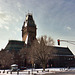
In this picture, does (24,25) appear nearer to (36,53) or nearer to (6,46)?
(6,46)

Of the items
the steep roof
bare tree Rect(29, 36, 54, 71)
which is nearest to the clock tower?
the steep roof

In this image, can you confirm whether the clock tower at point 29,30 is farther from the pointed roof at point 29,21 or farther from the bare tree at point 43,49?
the bare tree at point 43,49

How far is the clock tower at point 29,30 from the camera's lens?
88.1 metres

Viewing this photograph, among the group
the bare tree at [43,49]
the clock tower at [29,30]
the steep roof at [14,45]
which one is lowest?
the bare tree at [43,49]

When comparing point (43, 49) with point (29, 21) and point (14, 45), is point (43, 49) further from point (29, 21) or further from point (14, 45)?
point (29, 21)

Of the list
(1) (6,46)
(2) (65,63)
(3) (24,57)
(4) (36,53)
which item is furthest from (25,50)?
(2) (65,63)

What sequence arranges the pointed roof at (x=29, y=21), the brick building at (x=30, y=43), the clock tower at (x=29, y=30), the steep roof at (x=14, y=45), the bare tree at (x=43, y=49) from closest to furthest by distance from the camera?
the bare tree at (x=43, y=49), the steep roof at (x=14, y=45), the brick building at (x=30, y=43), the clock tower at (x=29, y=30), the pointed roof at (x=29, y=21)

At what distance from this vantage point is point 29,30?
296 ft

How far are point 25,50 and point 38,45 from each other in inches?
943

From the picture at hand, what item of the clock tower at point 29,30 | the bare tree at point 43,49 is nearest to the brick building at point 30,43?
the clock tower at point 29,30

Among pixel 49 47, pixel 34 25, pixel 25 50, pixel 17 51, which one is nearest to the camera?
pixel 49 47

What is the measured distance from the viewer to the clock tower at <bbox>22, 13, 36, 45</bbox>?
289ft

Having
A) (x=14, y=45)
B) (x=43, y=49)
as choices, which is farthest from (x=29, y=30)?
(x=43, y=49)

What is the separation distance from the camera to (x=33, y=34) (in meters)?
90.6
